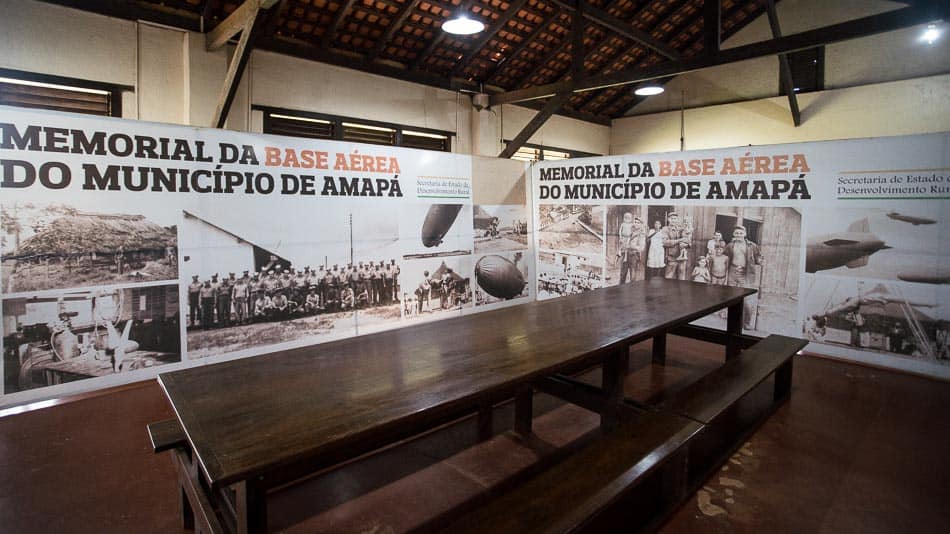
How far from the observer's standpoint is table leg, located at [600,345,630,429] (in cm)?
261

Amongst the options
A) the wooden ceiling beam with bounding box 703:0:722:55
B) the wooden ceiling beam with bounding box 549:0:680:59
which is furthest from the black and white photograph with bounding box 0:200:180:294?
the wooden ceiling beam with bounding box 703:0:722:55

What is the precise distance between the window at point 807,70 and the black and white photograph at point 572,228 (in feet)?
14.3

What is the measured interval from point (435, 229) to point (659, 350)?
2.61 meters

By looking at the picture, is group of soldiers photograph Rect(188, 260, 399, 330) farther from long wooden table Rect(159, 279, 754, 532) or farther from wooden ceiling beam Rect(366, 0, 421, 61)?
wooden ceiling beam Rect(366, 0, 421, 61)

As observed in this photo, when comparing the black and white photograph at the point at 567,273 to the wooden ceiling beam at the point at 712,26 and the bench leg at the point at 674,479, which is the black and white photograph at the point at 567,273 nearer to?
the wooden ceiling beam at the point at 712,26

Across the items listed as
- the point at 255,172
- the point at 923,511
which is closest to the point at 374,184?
the point at 255,172

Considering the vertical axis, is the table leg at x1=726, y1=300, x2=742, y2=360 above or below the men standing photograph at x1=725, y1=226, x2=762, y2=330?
below

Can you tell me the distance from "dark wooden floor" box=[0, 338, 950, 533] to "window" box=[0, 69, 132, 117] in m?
2.58

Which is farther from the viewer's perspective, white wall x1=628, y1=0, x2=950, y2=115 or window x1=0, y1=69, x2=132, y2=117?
white wall x1=628, y1=0, x2=950, y2=115

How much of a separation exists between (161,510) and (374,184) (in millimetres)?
3324

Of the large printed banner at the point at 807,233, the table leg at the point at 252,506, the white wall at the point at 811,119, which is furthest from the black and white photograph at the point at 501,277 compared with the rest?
the white wall at the point at 811,119

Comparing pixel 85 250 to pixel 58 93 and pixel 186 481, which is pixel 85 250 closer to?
pixel 58 93

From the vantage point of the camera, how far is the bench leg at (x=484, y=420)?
2.82 m

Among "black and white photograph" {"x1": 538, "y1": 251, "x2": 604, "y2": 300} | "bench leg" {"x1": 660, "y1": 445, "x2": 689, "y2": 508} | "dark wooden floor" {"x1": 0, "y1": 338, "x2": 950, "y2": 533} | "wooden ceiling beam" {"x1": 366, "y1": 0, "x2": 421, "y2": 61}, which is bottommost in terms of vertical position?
"dark wooden floor" {"x1": 0, "y1": 338, "x2": 950, "y2": 533}
